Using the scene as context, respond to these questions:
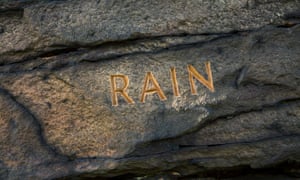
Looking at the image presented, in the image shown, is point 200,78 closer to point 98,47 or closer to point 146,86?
point 146,86

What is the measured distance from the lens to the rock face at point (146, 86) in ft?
4.30

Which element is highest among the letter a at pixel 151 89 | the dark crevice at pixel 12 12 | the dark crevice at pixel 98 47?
the dark crevice at pixel 12 12

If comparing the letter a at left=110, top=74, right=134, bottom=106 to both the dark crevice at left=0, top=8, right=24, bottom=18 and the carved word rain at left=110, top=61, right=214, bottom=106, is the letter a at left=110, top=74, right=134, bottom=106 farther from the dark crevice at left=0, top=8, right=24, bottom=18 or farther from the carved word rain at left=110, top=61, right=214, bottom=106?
the dark crevice at left=0, top=8, right=24, bottom=18

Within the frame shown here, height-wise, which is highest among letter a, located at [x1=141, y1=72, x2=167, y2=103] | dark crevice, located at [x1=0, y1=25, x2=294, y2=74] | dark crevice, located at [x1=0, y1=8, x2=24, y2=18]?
dark crevice, located at [x1=0, y1=8, x2=24, y2=18]

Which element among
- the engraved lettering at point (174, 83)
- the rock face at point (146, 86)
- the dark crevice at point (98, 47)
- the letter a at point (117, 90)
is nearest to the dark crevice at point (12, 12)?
the rock face at point (146, 86)

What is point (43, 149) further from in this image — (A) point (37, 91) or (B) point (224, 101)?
(B) point (224, 101)

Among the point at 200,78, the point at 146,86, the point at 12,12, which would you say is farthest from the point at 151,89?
the point at 12,12

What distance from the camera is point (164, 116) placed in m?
1.33

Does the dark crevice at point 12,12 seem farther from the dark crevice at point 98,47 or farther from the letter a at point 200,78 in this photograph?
the letter a at point 200,78

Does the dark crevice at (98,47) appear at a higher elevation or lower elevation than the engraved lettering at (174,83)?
higher

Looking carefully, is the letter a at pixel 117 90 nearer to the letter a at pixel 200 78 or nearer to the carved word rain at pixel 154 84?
the carved word rain at pixel 154 84

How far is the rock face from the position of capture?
1.31 metres

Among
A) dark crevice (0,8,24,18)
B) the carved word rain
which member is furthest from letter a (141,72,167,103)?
dark crevice (0,8,24,18)

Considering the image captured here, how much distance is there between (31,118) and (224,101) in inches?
21.4
